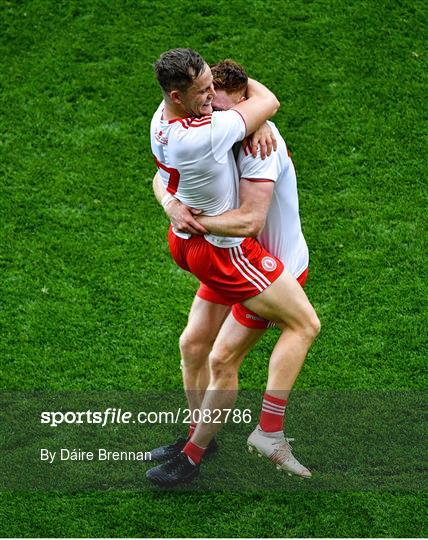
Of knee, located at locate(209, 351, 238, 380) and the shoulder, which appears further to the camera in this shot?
A: knee, located at locate(209, 351, 238, 380)

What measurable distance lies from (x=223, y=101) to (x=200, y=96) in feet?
1.09

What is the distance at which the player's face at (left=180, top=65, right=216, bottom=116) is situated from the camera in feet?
15.6

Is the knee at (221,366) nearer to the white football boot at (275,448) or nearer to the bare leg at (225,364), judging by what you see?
the bare leg at (225,364)

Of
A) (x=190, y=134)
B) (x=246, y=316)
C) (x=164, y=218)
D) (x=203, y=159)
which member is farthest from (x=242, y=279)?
(x=164, y=218)

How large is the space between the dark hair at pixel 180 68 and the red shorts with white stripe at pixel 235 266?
0.80 metres

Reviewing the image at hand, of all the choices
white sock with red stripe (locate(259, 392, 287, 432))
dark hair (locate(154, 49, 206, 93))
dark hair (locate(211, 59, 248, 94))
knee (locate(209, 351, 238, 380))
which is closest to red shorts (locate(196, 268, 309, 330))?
knee (locate(209, 351, 238, 380))

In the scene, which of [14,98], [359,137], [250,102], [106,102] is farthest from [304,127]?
[250,102]

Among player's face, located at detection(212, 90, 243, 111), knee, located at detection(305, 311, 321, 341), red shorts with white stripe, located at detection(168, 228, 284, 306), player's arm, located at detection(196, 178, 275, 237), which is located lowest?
knee, located at detection(305, 311, 321, 341)

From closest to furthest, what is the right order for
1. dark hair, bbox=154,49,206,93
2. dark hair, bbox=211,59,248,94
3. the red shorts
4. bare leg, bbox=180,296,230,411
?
dark hair, bbox=154,49,206,93, dark hair, bbox=211,59,248,94, the red shorts, bare leg, bbox=180,296,230,411

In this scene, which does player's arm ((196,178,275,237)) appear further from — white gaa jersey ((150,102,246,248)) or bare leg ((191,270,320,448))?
bare leg ((191,270,320,448))

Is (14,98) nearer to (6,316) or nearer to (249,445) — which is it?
(6,316)

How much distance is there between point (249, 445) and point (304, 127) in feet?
10.9

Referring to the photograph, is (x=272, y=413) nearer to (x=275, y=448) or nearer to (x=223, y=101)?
(x=275, y=448)

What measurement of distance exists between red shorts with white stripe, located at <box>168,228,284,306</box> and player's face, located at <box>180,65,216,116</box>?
0.65 m
